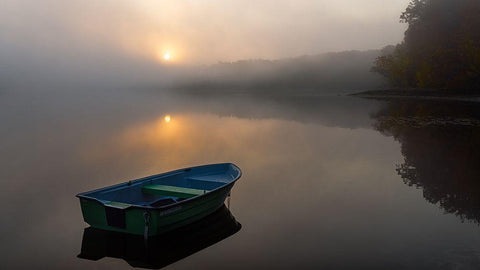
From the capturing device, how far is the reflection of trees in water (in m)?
13.3

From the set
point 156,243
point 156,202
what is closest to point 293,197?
point 156,202

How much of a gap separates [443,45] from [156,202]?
72.3 meters

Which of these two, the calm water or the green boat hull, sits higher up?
the green boat hull

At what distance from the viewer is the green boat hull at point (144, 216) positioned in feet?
32.0

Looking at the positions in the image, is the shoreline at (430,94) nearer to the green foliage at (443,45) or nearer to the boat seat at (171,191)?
the green foliage at (443,45)

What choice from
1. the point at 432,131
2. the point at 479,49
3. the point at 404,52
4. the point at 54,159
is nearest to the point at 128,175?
the point at 54,159

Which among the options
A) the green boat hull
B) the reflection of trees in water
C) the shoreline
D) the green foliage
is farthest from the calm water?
the shoreline

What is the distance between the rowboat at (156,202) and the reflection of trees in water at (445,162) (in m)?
7.58

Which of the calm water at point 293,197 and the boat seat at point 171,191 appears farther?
the boat seat at point 171,191

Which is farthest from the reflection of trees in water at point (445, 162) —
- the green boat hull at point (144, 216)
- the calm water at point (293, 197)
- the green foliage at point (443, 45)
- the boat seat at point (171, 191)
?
the green foliage at point (443, 45)

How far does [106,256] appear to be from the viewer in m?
9.61

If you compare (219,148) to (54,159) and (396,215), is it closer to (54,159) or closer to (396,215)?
(54,159)

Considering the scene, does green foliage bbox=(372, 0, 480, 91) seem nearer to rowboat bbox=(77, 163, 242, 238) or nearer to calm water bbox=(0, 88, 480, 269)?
calm water bbox=(0, 88, 480, 269)

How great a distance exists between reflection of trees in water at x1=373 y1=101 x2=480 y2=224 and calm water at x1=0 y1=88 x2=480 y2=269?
6 cm
